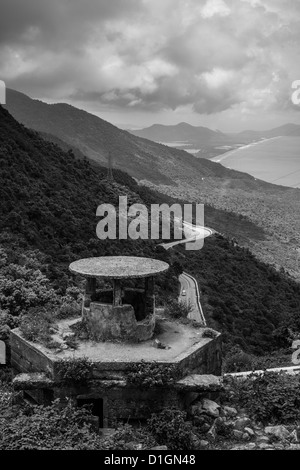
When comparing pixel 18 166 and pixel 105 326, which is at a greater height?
pixel 18 166

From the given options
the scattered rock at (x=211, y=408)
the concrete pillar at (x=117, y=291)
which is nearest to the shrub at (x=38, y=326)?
the concrete pillar at (x=117, y=291)

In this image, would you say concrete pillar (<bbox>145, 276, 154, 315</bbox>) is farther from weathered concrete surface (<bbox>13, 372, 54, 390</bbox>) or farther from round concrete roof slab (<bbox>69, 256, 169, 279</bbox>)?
weathered concrete surface (<bbox>13, 372, 54, 390</bbox>)

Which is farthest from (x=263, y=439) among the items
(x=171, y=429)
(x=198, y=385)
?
(x=171, y=429)

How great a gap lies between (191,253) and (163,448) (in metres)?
61.9

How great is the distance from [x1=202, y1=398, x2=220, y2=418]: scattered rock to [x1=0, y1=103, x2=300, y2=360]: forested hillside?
10099 millimetres

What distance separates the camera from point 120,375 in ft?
39.4

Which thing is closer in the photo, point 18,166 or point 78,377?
point 78,377

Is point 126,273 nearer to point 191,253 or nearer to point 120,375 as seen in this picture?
point 120,375

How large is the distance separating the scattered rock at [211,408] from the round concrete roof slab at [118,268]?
3.61 m

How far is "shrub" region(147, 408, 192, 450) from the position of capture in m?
10.5

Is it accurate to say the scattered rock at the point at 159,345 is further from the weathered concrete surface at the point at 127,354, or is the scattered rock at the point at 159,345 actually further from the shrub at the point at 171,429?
the shrub at the point at 171,429

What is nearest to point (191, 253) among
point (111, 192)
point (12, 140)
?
point (111, 192)

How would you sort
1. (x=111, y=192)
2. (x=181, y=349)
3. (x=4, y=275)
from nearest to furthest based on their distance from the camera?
(x=181, y=349)
(x=4, y=275)
(x=111, y=192)

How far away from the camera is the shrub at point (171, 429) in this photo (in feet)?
34.3
